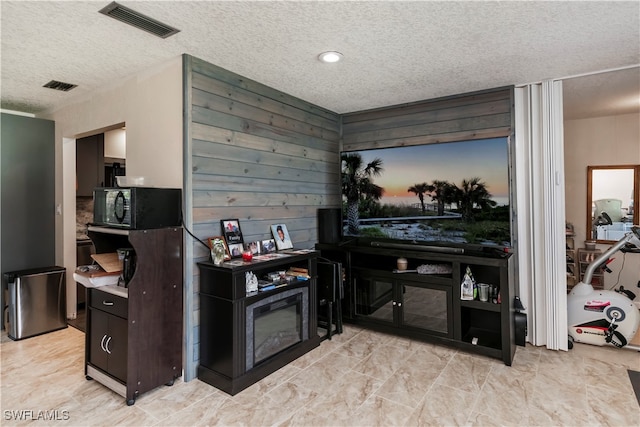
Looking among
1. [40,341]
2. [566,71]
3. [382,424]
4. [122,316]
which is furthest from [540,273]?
[40,341]

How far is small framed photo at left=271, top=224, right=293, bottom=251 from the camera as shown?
3.33 meters

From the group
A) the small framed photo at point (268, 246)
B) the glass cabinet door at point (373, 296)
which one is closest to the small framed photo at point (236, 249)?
the small framed photo at point (268, 246)

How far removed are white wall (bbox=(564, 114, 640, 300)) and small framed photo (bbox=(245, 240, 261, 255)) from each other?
4.31 m

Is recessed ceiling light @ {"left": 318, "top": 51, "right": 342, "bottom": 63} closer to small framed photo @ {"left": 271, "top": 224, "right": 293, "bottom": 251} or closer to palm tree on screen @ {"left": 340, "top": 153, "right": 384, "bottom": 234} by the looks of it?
palm tree on screen @ {"left": 340, "top": 153, "right": 384, "bottom": 234}

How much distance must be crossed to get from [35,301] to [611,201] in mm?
6864

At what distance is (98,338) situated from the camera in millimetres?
2549

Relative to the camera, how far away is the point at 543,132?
3.12 metres

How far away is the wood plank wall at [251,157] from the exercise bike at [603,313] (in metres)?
2.67

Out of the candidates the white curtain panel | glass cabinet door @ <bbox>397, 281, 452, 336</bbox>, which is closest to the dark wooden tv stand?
glass cabinet door @ <bbox>397, 281, 452, 336</bbox>

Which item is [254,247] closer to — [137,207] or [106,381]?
[137,207]

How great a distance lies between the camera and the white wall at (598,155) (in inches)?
173

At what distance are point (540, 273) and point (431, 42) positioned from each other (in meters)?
2.29

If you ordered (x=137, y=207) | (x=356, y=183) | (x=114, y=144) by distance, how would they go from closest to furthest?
(x=137, y=207)
(x=356, y=183)
(x=114, y=144)

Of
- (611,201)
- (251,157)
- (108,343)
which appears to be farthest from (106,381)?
A: (611,201)
